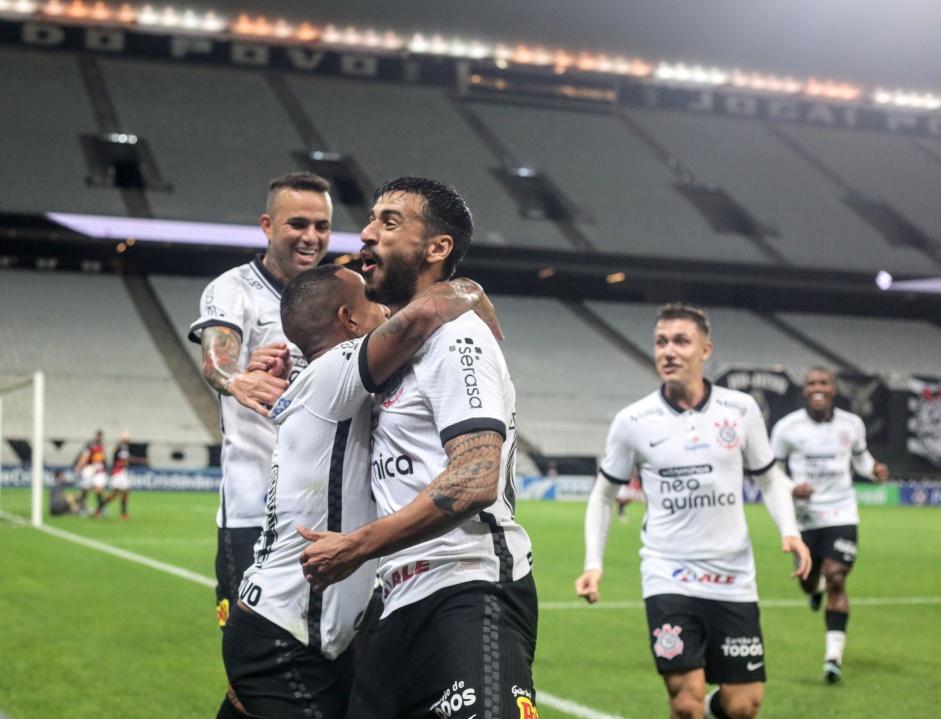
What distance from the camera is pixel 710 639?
19.1ft

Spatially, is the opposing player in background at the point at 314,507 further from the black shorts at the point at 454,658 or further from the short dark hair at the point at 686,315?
the short dark hair at the point at 686,315

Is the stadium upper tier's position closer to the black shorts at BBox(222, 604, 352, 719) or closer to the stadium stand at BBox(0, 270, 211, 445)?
the stadium stand at BBox(0, 270, 211, 445)

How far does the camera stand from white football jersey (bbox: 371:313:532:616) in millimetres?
3033

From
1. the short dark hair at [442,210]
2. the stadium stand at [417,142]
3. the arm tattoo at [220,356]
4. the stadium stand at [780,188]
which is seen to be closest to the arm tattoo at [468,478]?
the short dark hair at [442,210]

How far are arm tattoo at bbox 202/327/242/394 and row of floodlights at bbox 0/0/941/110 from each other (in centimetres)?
3591

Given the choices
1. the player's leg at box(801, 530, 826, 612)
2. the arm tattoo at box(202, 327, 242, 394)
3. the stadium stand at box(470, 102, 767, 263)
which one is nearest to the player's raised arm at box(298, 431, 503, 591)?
the arm tattoo at box(202, 327, 242, 394)

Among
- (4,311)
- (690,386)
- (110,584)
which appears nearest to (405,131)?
(4,311)

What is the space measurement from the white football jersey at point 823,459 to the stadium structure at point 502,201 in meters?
20.6

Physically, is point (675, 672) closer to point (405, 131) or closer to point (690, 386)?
point (690, 386)

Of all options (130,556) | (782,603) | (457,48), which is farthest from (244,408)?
(457,48)

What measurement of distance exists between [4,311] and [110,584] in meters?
25.6

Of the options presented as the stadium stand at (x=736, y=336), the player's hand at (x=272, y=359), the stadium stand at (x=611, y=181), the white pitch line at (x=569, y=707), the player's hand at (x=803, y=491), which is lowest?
the white pitch line at (x=569, y=707)

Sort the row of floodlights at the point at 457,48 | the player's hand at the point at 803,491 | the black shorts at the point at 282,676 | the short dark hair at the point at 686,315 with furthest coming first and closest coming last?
the row of floodlights at the point at 457,48
the player's hand at the point at 803,491
the short dark hair at the point at 686,315
the black shorts at the point at 282,676

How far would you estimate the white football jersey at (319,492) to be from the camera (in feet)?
10.6
